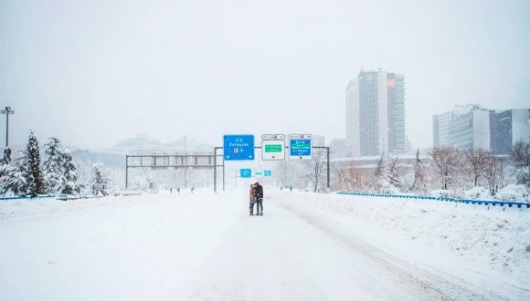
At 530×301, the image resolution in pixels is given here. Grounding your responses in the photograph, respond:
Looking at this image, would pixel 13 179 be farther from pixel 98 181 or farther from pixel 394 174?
pixel 394 174

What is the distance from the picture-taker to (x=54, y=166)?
49.1 metres

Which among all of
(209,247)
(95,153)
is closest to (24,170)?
(209,247)

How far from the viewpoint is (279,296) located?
17.7 feet

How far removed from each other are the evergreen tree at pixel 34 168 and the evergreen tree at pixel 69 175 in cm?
572

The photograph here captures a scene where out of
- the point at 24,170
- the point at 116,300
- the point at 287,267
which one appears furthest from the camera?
the point at 24,170

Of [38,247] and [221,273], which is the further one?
[38,247]

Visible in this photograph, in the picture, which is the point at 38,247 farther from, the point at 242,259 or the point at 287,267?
the point at 287,267

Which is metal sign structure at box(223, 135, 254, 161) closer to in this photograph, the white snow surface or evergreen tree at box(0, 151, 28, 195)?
the white snow surface

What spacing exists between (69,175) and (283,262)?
52127 mm

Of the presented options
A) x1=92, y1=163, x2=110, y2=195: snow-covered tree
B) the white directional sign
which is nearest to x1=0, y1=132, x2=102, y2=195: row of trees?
x1=92, y1=163, x2=110, y2=195: snow-covered tree

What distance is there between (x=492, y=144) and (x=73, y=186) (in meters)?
195

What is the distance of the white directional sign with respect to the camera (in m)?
34.4

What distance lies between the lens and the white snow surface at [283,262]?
18.3 ft

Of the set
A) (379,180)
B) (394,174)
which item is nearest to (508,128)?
(394,174)
